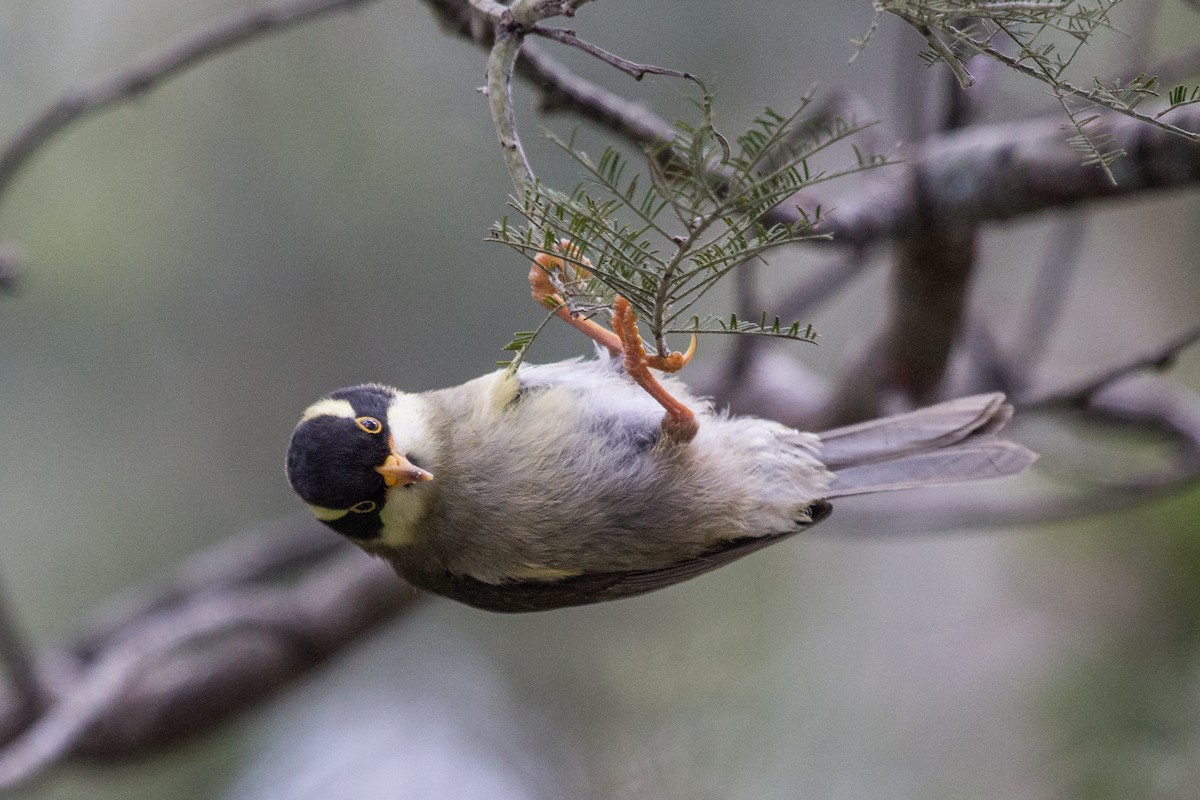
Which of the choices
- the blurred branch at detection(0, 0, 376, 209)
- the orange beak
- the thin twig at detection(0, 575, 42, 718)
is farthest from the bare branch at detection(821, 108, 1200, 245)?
the thin twig at detection(0, 575, 42, 718)

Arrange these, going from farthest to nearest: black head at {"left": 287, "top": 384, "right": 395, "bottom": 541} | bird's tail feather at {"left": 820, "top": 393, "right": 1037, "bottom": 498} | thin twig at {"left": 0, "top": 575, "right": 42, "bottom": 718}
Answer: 1. thin twig at {"left": 0, "top": 575, "right": 42, "bottom": 718}
2. bird's tail feather at {"left": 820, "top": 393, "right": 1037, "bottom": 498}
3. black head at {"left": 287, "top": 384, "right": 395, "bottom": 541}

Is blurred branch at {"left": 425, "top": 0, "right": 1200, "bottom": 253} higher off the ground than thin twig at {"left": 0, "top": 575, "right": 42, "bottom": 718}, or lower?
higher

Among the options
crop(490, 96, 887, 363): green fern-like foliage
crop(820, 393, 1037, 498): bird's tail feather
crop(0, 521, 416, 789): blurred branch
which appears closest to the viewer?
crop(490, 96, 887, 363): green fern-like foliage

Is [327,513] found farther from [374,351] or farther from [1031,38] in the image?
[374,351]

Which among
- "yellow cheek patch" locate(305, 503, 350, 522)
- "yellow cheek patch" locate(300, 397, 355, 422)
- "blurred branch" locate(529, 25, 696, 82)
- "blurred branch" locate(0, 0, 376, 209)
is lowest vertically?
"yellow cheek patch" locate(305, 503, 350, 522)

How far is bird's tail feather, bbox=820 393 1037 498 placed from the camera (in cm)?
239

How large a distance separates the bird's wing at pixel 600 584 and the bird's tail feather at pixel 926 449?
152 mm

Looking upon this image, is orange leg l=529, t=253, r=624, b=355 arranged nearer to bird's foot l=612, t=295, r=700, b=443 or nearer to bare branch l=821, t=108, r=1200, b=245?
bird's foot l=612, t=295, r=700, b=443

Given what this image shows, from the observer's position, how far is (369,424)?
2.27 metres

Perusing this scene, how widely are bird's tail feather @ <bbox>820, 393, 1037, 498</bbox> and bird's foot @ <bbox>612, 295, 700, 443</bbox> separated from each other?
43cm

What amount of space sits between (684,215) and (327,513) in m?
1.37

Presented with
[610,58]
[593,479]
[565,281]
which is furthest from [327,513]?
[610,58]

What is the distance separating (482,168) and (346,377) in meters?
1.18

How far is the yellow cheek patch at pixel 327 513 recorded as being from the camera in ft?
7.50
